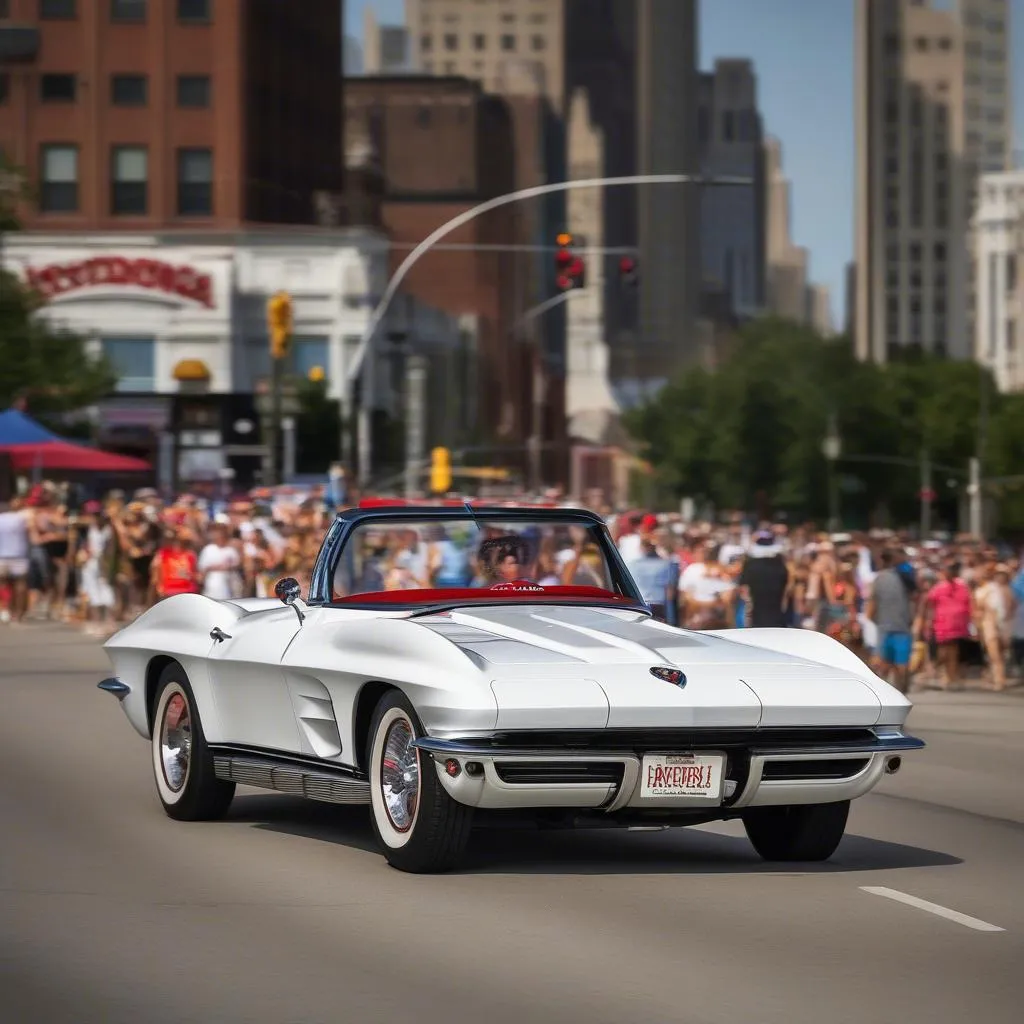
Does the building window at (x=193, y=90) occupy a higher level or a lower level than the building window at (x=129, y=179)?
higher

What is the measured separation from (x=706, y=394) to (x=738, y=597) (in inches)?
3575

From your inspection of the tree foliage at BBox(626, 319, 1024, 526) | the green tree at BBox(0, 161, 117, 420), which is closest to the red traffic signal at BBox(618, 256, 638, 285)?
the green tree at BBox(0, 161, 117, 420)

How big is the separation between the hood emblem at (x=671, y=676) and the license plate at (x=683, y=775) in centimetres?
26

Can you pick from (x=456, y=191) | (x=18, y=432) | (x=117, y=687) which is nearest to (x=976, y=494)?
(x=456, y=191)

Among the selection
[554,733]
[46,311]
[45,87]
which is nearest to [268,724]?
[554,733]

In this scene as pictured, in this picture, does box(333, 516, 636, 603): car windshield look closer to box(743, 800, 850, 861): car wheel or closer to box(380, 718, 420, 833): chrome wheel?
box(380, 718, 420, 833): chrome wheel

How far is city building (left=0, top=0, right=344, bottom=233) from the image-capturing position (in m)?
71.1

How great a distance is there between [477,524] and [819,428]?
100452mm

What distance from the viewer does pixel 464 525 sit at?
10.9m

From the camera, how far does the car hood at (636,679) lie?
889cm

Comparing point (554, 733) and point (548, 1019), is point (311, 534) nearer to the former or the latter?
point (554, 733)

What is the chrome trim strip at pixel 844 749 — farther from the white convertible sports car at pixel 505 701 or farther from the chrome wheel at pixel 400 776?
the chrome wheel at pixel 400 776

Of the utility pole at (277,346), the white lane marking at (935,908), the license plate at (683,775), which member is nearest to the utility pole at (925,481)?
the utility pole at (277,346)

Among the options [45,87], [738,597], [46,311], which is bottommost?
[738,597]
